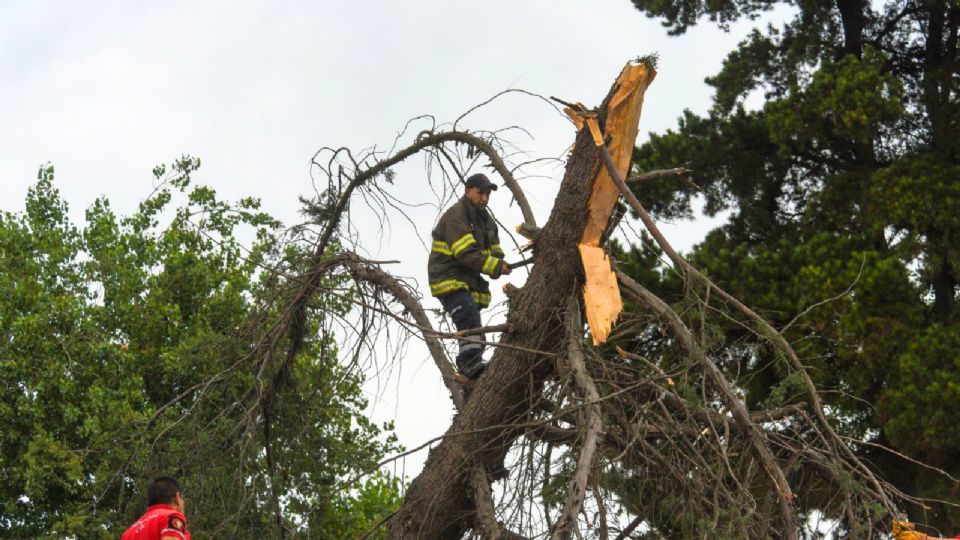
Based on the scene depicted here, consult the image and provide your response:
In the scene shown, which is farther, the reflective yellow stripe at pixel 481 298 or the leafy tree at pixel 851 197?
the leafy tree at pixel 851 197

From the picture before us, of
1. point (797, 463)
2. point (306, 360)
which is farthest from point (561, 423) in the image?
point (306, 360)

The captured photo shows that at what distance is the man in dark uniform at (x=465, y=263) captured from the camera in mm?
6887

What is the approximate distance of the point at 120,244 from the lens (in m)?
17.1

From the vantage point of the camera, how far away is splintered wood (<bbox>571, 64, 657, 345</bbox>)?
19.8 ft

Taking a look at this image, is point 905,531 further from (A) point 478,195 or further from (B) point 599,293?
(A) point 478,195

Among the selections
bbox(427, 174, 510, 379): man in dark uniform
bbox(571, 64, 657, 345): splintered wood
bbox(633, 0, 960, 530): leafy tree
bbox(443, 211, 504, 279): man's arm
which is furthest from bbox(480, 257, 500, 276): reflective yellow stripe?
bbox(633, 0, 960, 530): leafy tree

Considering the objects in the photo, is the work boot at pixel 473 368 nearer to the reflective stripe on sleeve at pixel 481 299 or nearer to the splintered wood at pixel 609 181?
the reflective stripe on sleeve at pixel 481 299

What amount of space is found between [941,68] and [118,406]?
1069 cm

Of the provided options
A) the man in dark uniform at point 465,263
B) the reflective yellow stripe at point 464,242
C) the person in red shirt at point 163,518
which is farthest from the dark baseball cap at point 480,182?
the person in red shirt at point 163,518

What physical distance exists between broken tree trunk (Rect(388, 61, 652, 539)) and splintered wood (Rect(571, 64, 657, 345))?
0.02 meters

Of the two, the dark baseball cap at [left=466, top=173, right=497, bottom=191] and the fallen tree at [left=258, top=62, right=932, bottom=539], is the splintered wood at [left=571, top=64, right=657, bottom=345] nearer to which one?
the fallen tree at [left=258, top=62, right=932, bottom=539]

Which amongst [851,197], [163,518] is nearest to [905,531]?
[163,518]

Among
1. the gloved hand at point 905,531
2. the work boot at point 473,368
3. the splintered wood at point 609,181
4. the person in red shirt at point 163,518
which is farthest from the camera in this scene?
the work boot at point 473,368

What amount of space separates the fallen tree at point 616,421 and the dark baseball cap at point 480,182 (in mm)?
293
